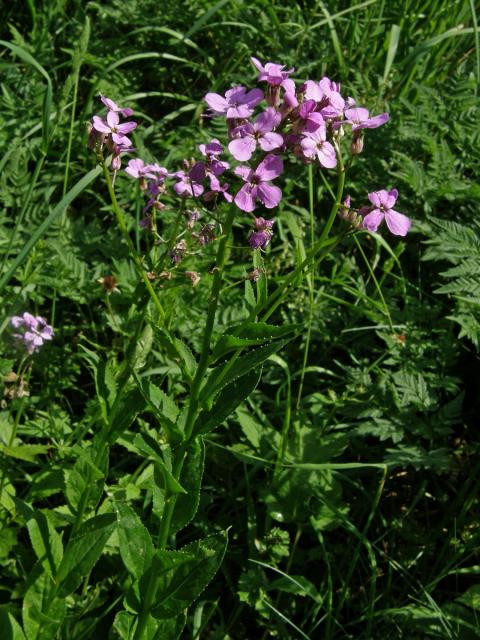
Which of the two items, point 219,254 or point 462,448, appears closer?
point 219,254

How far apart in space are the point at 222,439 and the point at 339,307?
579 mm

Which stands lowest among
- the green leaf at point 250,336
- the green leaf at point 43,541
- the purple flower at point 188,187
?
the green leaf at point 43,541

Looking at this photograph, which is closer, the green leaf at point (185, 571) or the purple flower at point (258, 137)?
the purple flower at point (258, 137)

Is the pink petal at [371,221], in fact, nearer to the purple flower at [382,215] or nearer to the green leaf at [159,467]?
the purple flower at [382,215]

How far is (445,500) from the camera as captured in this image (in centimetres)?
213

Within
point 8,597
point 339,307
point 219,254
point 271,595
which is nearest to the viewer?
point 219,254

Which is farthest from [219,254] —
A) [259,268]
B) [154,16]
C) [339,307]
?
[154,16]

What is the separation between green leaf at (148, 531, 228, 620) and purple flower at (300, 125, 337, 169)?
701 mm

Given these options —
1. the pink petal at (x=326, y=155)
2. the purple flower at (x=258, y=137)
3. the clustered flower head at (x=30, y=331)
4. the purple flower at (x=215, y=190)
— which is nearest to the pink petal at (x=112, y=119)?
the purple flower at (x=215, y=190)

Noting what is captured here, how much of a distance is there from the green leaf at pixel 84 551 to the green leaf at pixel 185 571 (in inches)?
5.1

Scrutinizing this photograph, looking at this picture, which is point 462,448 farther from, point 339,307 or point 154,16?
point 154,16

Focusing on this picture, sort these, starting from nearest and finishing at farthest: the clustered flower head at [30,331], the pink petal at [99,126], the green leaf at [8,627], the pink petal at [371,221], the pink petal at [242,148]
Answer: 1. the pink petal at [242,148]
2. the pink petal at [371,221]
3. the pink petal at [99,126]
4. the green leaf at [8,627]
5. the clustered flower head at [30,331]

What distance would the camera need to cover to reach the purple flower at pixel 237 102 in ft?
3.95

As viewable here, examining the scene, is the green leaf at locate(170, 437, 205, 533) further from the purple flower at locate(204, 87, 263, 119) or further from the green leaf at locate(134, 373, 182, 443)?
the purple flower at locate(204, 87, 263, 119)
